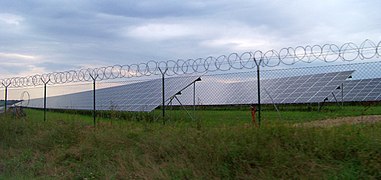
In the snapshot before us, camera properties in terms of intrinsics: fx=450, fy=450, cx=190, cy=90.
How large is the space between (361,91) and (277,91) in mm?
4692

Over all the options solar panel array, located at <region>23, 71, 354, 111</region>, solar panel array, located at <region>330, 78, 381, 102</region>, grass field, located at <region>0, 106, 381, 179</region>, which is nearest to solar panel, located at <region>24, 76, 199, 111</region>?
solar panel array, located at <region>23, 71, 354, 111</region>

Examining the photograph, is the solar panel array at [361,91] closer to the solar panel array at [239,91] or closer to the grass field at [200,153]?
the solar panel array at [239,91]

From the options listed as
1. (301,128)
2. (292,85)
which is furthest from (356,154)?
(292,85)

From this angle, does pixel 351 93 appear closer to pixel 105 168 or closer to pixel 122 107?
pixel 122 107

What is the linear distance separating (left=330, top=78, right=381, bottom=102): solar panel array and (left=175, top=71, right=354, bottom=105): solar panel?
4.90ft

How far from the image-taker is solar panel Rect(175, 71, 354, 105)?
22.2 metres

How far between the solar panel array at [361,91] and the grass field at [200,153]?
599 inches

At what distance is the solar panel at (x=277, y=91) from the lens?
2223 cm

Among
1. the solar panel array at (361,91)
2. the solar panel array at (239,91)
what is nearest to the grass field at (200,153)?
the solar panel array at (239,91)

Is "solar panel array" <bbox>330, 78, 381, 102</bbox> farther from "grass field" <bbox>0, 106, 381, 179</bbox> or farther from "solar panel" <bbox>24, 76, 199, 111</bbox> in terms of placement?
"grass field" <bbox>0, 106, 381, 179</bbox>

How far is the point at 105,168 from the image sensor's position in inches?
354

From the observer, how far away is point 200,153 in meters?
8.05

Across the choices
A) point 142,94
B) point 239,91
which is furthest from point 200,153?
point 239,91

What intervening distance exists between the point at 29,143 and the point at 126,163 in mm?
5117
